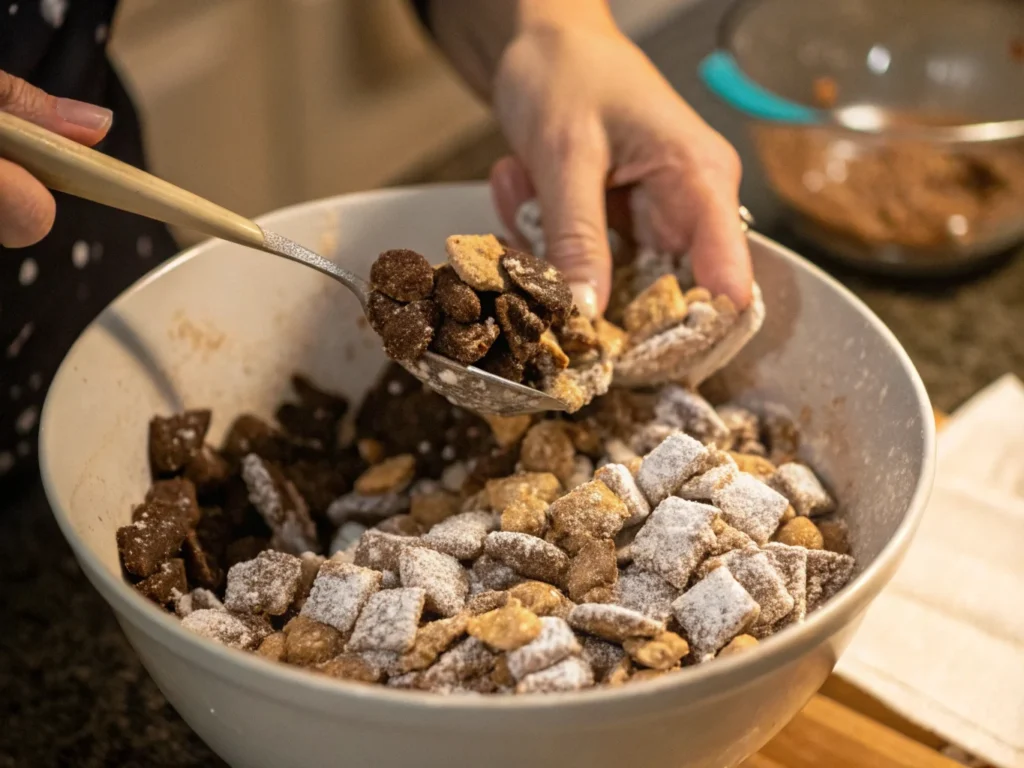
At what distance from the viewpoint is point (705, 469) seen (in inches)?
38.2

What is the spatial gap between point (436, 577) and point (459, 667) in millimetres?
114

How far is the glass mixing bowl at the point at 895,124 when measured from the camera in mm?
1656

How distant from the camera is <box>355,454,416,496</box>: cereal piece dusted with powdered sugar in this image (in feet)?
3.76

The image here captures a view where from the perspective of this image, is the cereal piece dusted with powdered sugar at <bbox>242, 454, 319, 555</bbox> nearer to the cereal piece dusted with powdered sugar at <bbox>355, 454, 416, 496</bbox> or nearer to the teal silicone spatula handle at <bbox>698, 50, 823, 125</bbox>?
the cereal piece dusted with powdered sugar at <bbox>355, 454, 416, 496</bbox>

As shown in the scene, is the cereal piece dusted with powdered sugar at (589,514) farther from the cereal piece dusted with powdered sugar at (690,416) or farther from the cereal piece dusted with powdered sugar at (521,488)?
the cereal piece dusted with powdered sugar at (690,416)

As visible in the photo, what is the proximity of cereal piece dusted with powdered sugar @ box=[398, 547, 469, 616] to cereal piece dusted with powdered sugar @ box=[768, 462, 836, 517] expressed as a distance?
1.17ft

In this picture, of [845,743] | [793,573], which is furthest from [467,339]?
[845,743]

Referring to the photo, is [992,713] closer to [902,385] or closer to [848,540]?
[848,540]

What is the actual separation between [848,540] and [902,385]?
6.6 inches

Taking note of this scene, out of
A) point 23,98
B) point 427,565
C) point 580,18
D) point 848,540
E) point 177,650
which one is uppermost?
point 23,98

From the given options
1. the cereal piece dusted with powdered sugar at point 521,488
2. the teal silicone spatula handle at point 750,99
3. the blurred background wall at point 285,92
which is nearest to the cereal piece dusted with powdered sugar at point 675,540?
the cereal piece dusted with powdered sugar at point 521,488

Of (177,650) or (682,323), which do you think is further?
(682,323)

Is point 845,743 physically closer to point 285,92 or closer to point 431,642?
point 431,642

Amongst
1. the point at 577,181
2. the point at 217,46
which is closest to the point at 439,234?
the point at 577,181
